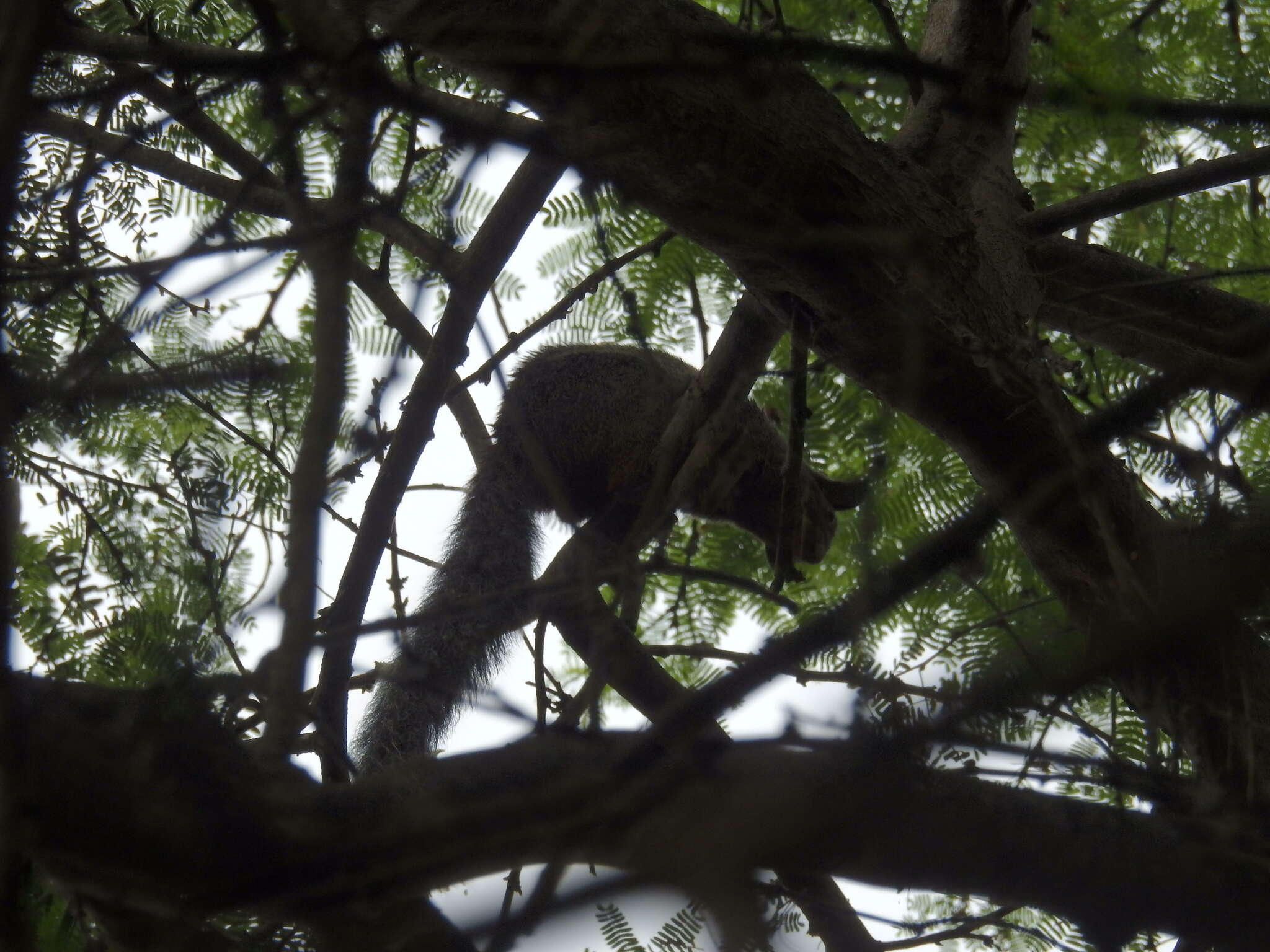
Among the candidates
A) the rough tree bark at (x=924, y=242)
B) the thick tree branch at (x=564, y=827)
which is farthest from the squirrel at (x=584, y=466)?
the thick tree branch at (x=564, y=827)

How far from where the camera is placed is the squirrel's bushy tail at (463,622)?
97.7 inches

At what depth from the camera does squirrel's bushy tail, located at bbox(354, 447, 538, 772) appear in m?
2.48

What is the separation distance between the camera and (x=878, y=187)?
10.2 ft

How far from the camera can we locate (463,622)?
184 inches

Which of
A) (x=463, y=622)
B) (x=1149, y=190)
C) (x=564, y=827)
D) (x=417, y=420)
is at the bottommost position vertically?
(x=564, y=827)

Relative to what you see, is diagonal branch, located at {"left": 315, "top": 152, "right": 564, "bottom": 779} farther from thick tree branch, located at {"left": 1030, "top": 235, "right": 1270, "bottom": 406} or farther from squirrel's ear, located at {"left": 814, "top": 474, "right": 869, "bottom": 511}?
squirrel's ear, located at {"left": 814, "top": 474, "right": 869, "bottom": 511}

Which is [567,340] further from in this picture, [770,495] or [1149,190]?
[1149,190]

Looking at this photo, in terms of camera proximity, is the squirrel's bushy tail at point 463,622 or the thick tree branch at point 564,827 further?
the squirrel's bushy tail at point 463,622

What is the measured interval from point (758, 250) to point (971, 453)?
38.6 inches

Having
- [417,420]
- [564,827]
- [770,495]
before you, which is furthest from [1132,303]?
[564,827]

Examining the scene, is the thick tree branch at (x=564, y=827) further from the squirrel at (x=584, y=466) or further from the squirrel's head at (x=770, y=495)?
the squirrel's head at (x=770, y=495)

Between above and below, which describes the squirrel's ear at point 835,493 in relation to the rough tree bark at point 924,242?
above

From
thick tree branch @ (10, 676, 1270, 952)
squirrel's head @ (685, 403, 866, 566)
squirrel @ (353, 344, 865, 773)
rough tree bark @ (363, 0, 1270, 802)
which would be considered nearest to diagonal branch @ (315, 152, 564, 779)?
rough tree bark @ (363, 0, 1270, 802)

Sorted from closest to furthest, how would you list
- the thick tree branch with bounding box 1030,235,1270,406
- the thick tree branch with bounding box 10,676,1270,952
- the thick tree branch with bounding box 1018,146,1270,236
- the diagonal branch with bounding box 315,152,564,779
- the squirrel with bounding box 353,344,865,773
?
the thick tree branch with bounding box 10,676,1270,952
the diagonal branch with bounding box 315,152,564,779
the thick tree branch with bounding box 1018,146,1270,236
the thick tree branch with bounding box 1030,235,1270,406
the squirrel with bounding box 353,344,865,773
